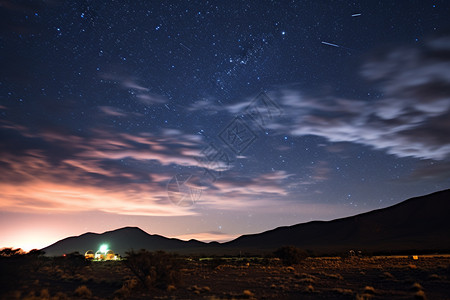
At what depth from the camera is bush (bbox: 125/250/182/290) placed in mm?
22655

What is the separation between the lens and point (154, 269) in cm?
2288

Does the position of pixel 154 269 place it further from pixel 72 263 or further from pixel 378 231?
pixel 378 231

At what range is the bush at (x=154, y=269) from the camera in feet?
74.3

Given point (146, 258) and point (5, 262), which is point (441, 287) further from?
point (5, 262)

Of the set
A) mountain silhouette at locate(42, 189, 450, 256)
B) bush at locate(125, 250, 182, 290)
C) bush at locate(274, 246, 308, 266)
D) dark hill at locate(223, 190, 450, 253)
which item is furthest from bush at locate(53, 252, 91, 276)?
dark hill at locate(223, 190, 450, 253)

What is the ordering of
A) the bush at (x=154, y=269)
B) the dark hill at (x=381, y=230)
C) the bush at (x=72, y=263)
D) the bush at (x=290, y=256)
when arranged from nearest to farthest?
the bush at (x=154, y=269) < the bush at (x=72, y=263) < the bush at (x=290, y=256) < the dark hill at (x=381, y=230)

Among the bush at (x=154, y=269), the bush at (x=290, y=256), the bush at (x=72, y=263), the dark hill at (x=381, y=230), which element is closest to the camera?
the bush at (x=154, y=269)

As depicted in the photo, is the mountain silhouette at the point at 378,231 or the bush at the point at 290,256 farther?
the mountain silhouette at the point at 378,231

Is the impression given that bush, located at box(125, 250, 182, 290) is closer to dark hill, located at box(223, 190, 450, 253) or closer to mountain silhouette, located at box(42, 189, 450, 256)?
mountain silhouette, located at box(42, 189, 450, 256)

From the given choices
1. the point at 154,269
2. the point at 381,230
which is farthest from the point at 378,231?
the point at 154,269

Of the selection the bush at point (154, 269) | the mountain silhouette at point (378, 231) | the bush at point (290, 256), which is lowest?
the bush at point (154, 269)

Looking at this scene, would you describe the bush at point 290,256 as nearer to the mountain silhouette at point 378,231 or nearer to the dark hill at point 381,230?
the mountain silhouette at point 378,231

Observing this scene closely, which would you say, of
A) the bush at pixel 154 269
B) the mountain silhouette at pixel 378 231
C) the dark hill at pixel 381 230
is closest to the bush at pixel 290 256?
the bush at pixel 154 269

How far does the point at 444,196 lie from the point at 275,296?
6711 inches
